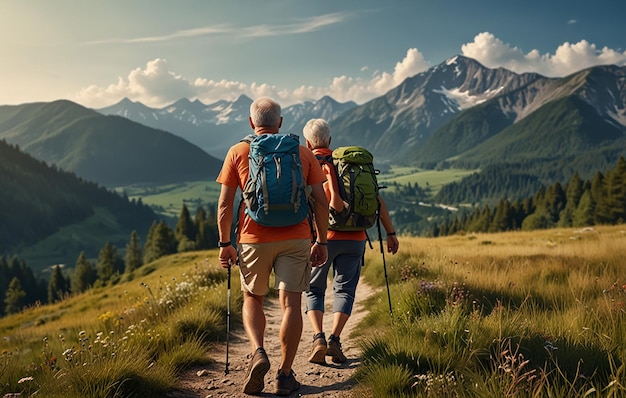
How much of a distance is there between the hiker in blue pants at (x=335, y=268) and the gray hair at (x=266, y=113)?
42.7 inches

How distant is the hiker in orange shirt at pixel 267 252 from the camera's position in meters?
4.79

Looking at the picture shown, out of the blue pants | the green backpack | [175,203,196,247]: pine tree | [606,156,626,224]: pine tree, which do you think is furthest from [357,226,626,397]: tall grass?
[175,203,196,247]: pine tree

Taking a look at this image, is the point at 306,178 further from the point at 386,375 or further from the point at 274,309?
the point at 274,309

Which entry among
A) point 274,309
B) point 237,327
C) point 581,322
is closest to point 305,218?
point 581,322

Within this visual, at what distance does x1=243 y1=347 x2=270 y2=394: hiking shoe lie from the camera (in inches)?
187

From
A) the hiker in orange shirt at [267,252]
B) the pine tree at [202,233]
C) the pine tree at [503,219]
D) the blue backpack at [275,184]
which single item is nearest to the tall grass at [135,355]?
the hiker in orange shirt at [267,252]

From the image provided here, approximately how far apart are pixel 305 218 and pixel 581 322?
385cm

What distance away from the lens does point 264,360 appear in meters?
4.76

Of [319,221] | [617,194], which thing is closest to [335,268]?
[319,221]

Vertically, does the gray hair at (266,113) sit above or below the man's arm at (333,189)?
above

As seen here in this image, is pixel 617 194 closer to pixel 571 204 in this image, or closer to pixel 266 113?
pixel 571 204

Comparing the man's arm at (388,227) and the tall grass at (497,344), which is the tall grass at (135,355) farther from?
the man's arm at (388,227)

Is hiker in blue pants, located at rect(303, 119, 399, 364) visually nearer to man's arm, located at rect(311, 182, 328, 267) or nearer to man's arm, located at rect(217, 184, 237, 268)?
man's arm, located at rect(311, 182, 328, 267)

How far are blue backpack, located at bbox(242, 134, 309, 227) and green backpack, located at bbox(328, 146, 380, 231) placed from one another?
139 cm
